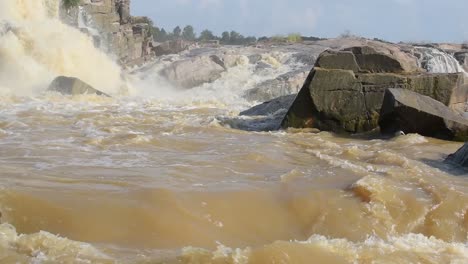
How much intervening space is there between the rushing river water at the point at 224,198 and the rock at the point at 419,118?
34 cm

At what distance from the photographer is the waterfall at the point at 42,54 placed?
60.6ft

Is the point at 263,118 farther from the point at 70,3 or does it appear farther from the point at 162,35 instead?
the point at 162,35

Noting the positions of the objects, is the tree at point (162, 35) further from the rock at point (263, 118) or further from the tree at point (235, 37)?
the rock at point (263, 118)

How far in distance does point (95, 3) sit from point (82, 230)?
27.8 metres

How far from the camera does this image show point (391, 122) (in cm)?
976

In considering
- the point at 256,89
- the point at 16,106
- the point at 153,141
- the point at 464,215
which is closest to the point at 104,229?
the point at 464,215

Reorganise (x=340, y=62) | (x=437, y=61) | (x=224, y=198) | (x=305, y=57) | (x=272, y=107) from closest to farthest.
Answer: (x=224, y=198) < (x=340, y=62) < (x=272, y=107) < (x=437, y=61) < (x=305, y=57)

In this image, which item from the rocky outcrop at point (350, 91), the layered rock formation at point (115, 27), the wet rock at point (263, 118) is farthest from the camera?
the layered rock formation at point (115, 27)

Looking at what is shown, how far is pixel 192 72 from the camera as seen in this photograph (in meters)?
25.0

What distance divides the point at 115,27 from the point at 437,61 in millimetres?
16849

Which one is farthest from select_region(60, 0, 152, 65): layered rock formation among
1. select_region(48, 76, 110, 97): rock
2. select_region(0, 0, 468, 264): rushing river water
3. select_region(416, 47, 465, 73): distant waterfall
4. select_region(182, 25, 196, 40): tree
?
select_region(182, 25, 196, 40): tree

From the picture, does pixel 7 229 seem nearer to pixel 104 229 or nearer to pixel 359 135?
pixel 104 229

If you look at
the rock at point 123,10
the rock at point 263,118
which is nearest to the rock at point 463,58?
the rock at point 263,118

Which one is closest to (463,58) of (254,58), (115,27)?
(254,58)
